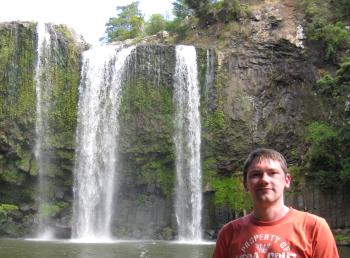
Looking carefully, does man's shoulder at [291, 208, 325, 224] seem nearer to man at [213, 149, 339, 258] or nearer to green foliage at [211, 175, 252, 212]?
man at [213, 149, 339, 258]

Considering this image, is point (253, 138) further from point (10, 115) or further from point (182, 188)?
point (10, 115)

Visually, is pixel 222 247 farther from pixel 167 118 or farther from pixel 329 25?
pixel 329 25

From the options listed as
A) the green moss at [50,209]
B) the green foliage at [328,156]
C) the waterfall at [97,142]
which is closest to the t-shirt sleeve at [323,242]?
the green foliage at [328,156]

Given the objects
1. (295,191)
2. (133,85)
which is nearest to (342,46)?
(295,191)

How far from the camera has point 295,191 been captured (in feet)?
81.4

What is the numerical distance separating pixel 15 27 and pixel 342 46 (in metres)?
18.0

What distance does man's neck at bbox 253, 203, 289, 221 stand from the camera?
9.70 ft

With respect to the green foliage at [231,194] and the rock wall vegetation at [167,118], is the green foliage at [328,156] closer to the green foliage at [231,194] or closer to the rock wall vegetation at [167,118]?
the rock wall vegetation at [167,118]

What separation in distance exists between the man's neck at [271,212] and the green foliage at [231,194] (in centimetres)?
2300

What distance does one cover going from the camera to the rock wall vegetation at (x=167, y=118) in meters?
26.8

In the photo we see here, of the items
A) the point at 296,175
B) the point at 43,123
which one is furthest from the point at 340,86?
the point at 43,123

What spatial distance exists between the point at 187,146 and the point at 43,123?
311 inches

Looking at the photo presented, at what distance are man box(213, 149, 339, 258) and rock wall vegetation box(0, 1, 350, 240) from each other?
914 inches

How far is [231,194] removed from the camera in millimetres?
26141
